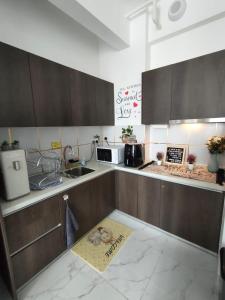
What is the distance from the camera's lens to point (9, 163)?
1.09 metres

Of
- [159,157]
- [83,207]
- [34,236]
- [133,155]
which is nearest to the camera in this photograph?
[34,236]

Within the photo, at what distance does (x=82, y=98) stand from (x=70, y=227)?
1460mm

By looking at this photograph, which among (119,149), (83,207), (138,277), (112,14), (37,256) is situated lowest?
(138,277)

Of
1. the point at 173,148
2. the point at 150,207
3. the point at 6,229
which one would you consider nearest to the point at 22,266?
the point at 6,229

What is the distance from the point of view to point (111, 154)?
210 cm

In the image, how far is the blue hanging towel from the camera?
4.79 ft

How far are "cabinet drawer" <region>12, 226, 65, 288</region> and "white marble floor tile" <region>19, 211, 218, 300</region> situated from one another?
4.3 inches

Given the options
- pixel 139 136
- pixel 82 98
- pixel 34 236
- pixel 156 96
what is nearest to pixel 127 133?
pixel 139 136

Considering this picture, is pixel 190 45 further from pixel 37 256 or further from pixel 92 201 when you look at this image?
pixel 37 256

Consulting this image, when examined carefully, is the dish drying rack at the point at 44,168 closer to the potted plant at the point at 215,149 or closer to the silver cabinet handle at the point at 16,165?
the silver cabinet handle at the point at 16,165

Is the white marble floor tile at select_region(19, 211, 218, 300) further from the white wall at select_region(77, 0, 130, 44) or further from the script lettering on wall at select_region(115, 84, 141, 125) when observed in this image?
the white wall at select_region(77, 0, 130, 44)

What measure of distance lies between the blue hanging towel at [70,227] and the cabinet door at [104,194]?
34 centimetres

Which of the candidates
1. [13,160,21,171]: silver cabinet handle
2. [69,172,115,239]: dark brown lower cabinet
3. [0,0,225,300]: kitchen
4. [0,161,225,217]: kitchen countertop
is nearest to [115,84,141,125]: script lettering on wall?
[0,0,225,300]: kitchen

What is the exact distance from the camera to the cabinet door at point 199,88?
52.4 inches
